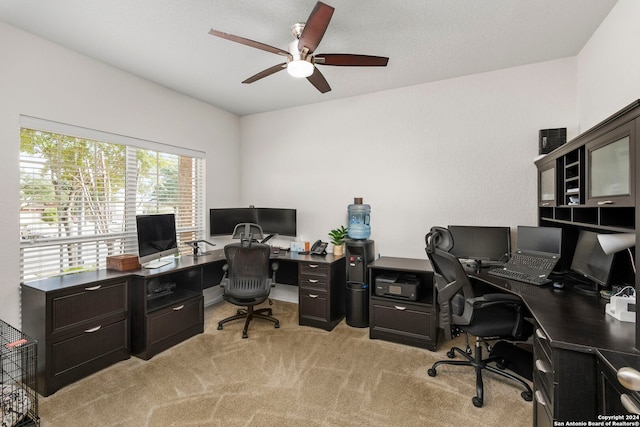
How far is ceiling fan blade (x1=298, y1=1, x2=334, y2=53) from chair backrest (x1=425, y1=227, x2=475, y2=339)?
161cm

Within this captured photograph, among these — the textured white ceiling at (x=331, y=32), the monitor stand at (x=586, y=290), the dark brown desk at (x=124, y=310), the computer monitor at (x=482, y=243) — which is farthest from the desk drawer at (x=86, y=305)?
the monitor stand at (x=586, y=290)

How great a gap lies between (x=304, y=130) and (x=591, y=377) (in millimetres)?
3868

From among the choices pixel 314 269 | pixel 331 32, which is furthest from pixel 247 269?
pixel 331 32

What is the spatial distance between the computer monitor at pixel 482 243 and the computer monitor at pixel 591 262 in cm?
55

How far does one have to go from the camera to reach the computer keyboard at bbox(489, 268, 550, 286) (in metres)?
2.30

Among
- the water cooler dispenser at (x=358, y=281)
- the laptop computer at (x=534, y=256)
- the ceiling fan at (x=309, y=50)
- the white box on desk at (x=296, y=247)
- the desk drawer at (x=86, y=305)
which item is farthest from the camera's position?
the white box on desk at (x=296, y=247)

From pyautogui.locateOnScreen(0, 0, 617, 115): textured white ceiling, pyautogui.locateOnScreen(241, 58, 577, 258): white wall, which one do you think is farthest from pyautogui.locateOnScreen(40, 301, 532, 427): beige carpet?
pyautogui.locateOnScreen(0, 0, 617, 115): textured white ceiling

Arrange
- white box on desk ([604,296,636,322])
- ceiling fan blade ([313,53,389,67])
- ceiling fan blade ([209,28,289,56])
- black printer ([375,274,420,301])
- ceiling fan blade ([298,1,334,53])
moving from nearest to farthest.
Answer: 1. white box on desk ([604,296,636,322])
2. ceiling fan blade ([298,1,334,53])
3. ceiling fan blade ([209,28,289,56])
4. ceiling fan blade ([313,53,389,67])
5. black printer ([375,274,420,301])

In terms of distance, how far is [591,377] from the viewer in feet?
4.27

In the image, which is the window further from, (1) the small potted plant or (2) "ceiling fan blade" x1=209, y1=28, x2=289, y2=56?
(1) the small potted plant

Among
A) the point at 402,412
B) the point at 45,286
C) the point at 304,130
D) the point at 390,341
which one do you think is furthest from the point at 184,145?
the point at 402,412

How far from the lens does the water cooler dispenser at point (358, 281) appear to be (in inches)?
135

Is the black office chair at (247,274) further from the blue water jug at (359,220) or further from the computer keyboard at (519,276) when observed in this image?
the computer keyboard at (519,276)

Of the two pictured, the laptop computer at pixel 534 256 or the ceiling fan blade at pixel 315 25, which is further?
the laptop computer at pixel 534 256
